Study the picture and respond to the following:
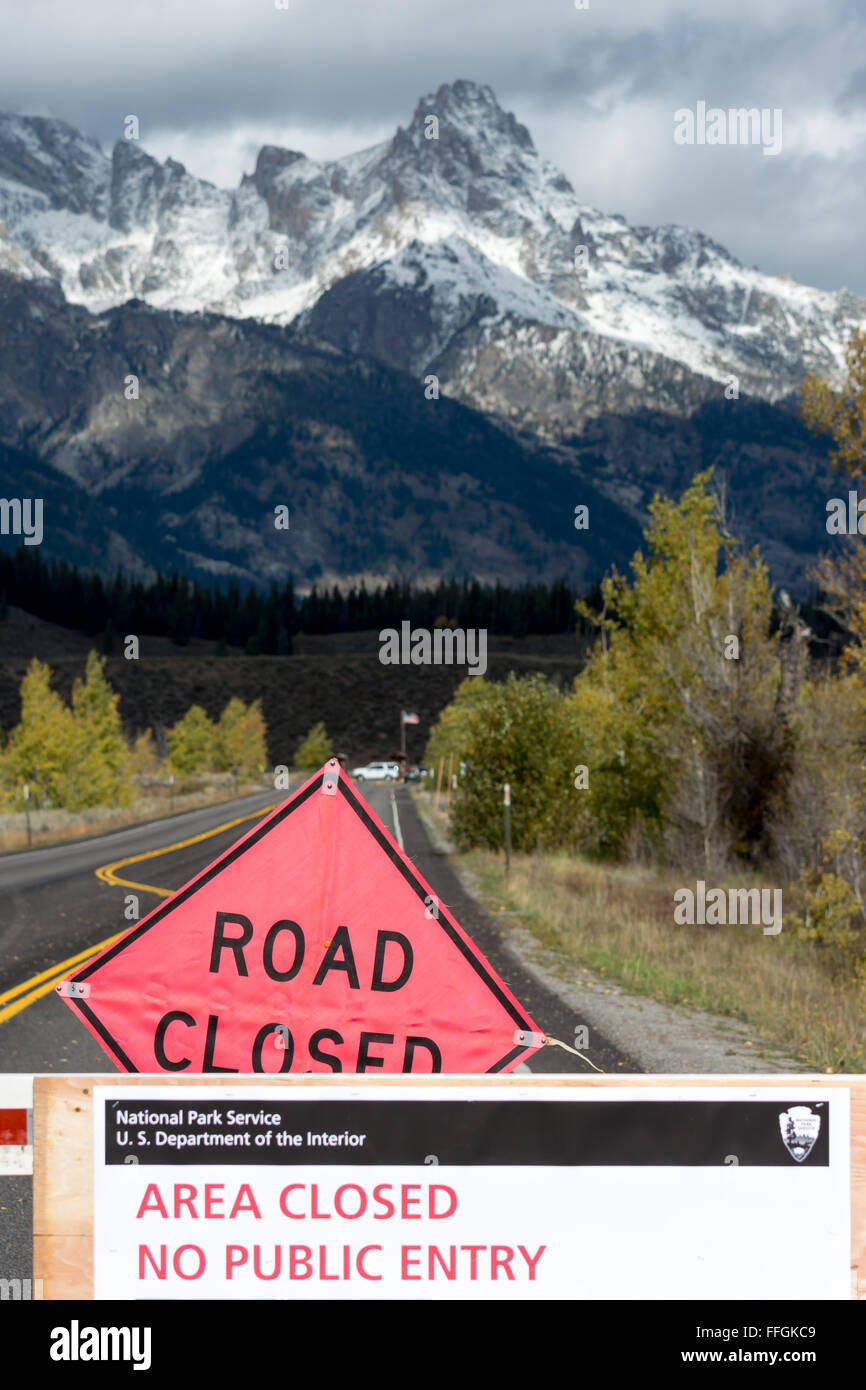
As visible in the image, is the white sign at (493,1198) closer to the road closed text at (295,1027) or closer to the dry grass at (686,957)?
the road closed text at (295,1027)

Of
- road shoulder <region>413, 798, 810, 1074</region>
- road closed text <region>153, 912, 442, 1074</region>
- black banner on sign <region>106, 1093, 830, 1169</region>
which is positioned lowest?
road shoulder <region>413, 798, 810, 1074</region>

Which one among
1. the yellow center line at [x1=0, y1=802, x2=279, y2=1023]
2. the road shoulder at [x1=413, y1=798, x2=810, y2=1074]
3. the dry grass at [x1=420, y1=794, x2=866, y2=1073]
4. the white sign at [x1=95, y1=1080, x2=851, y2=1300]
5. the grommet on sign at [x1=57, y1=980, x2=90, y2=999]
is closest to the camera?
the white sign at [x1=95, y1=1080, x2=851, y2=1300]

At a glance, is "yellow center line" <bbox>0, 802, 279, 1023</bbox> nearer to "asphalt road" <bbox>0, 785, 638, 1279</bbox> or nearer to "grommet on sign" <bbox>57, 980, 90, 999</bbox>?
"asphalt road" <bbox>0, 785, 638, 1279</bbox>

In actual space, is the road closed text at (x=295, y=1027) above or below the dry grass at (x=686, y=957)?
above

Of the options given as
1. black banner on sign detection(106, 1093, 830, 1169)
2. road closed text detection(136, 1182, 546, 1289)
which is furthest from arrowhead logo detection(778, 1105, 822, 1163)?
road closed text detection(136, 1182, 546, 1289)

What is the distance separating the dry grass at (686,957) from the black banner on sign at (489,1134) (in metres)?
4.89

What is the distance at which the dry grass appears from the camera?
30.9 feet

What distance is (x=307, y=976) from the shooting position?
434 cm

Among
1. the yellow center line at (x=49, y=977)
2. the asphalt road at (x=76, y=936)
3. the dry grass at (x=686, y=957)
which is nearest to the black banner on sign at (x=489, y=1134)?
the asphalt road at (x=76, y=936)

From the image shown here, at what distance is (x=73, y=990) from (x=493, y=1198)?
1.68m

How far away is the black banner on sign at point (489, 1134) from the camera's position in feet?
11.7
